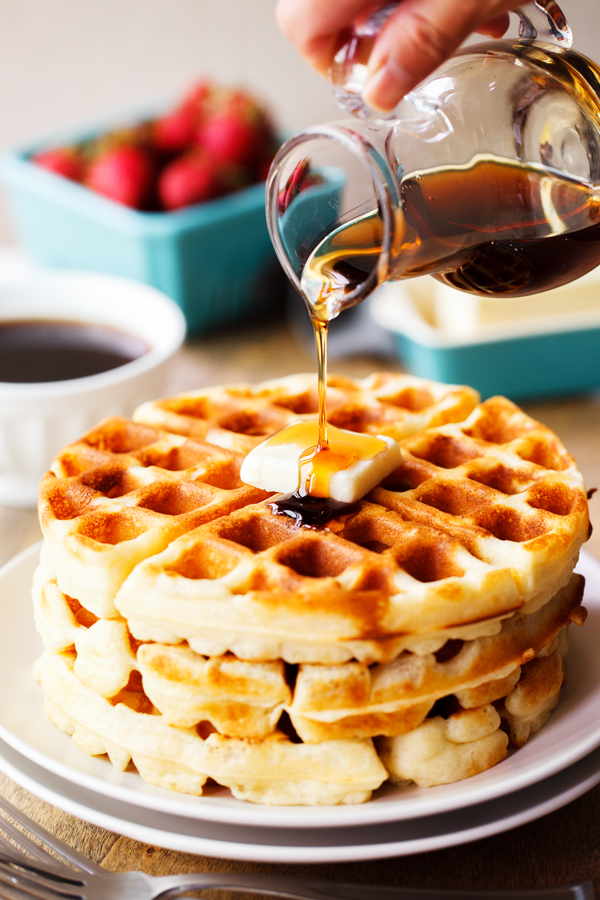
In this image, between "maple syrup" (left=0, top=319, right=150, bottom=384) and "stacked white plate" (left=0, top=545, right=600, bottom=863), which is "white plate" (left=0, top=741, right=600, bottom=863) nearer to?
"stacked white plate" (left=0, top=545, right=600, bottom=863)

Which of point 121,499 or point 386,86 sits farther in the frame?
point 121,499

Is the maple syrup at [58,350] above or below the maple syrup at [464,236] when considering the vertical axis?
below

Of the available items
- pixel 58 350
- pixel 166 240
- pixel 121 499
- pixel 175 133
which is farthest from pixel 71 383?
pixel 175 133

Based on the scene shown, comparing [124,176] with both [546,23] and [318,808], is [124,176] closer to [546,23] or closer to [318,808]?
[546,23]

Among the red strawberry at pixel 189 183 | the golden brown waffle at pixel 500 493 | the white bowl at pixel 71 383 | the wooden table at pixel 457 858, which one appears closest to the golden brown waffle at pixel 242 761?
the wooden table at pixel 457 858

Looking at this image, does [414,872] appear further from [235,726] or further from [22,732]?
[22,732]

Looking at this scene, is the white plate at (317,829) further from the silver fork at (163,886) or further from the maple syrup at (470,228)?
the maple syrup at (470,228)

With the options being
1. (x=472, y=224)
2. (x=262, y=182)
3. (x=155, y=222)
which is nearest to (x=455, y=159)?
(x=472, y=224)
